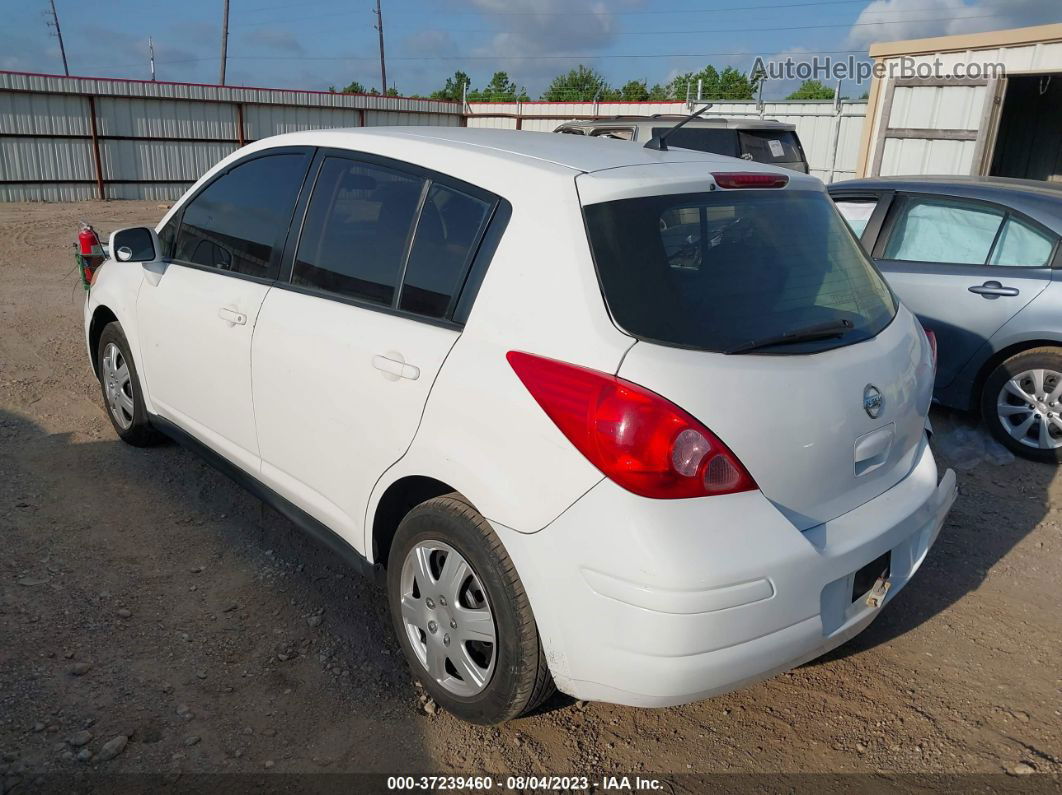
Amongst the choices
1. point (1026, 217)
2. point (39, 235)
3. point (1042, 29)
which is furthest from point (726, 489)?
point (39, 235)

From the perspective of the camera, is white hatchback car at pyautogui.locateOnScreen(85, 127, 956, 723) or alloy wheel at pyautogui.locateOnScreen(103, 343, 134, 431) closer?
white hatchback car at pyautogui.locateOnScreen(85, 127, 956, 723)

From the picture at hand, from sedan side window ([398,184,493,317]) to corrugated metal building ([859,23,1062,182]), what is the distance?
11356 millimetres

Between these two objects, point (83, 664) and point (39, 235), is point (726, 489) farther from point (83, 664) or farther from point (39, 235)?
point (39, 235)

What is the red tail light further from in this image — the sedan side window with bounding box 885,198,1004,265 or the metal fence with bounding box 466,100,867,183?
the metal fence with bounding box 466,100,867,183

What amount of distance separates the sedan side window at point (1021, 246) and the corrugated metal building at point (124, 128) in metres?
19.0

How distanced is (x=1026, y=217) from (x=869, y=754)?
3.91m

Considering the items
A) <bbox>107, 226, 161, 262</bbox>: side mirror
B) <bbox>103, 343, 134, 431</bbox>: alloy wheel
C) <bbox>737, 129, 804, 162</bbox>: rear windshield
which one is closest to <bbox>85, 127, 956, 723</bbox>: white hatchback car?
<bbox>107, 226, 161, 262</bbox>: side mirror

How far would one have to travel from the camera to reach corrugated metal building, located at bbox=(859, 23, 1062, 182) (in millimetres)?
11250

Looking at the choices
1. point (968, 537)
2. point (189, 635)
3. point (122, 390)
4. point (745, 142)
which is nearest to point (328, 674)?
point (189, 635)

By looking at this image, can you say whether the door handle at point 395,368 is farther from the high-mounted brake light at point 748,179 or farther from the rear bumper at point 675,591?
the high-mounted brake light at point 748,179

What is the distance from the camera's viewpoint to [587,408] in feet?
7.11

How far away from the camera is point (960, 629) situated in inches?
133

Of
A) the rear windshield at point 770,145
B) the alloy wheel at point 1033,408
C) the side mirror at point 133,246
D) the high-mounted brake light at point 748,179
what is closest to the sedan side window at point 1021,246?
the alloy wheel at point 1033,408

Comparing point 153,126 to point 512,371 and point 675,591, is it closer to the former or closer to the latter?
point 512,371
